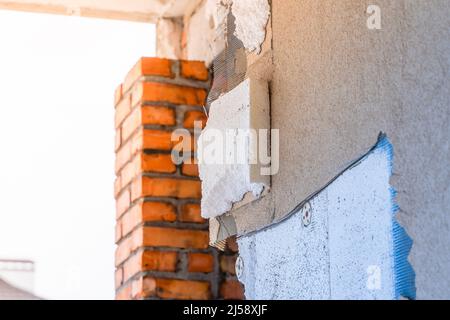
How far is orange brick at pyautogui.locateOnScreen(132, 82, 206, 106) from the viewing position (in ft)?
8.41

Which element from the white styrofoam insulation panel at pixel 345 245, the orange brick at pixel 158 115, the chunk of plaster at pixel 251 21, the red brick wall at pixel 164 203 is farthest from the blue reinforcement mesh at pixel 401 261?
the orange brick at pixel 158 115

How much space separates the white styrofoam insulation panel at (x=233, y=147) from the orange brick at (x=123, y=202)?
0.69m

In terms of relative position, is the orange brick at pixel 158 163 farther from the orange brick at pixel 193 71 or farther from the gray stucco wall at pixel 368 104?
the gray stucco wall at pixel 368 104

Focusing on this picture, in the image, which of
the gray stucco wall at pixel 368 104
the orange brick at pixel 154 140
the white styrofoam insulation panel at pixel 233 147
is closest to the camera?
the gray stucco wall at pixel 368 104

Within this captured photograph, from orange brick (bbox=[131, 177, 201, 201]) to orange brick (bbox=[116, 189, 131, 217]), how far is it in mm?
54

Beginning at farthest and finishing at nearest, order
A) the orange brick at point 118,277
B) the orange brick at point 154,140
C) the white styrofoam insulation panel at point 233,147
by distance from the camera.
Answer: the orange brick at point 118,277
the orange brick at point 154,140
the white styrofoam insulation panel at point 233,147

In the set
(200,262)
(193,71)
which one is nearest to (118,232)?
(200,262)

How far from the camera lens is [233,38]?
1.94 meters

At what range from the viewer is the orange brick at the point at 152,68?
2.58 m

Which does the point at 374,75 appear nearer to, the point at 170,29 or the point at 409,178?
the point at 409,178

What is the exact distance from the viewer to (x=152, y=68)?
2.58 metres

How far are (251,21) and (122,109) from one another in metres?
0.96
